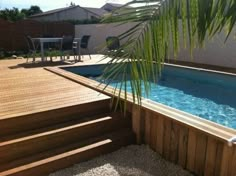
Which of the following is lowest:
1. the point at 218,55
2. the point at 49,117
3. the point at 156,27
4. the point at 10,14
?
the point at 49,117

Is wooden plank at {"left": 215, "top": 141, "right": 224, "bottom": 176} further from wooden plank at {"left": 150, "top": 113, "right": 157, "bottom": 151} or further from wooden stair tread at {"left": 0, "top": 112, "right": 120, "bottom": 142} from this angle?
wooden stair tread at {"left": 0, "top": 112, "right": 120, "bottom": 142}

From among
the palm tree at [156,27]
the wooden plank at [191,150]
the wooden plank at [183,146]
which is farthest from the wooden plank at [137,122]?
the palm tree at [156,27]

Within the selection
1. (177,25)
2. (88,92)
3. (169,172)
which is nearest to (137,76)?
(177,25)

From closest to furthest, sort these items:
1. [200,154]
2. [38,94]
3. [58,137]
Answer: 1. [200,154]
2. [58,137]
3. [38,94]

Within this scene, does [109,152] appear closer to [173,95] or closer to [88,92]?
[88,92]

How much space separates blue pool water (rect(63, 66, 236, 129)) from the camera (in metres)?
4.59

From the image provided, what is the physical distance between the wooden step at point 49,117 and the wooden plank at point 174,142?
46.9 inches

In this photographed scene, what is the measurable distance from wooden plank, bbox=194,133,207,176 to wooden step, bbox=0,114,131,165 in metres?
1.23

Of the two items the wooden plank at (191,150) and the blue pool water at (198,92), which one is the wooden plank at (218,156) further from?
the blue pool water at (198,92)

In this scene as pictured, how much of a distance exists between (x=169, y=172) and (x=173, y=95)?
3185 millimetres

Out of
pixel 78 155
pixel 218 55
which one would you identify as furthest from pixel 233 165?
pixel 218 55

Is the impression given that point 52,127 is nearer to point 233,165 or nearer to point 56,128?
point 56,128

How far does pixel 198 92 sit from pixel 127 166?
3689mm

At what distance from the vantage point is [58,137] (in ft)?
10.2
